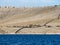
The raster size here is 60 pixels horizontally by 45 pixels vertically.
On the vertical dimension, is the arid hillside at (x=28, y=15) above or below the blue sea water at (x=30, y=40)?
below

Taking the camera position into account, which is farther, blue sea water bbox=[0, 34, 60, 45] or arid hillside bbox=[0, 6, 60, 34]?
A: arid hillside bbox=[0, 6, 60, 34]

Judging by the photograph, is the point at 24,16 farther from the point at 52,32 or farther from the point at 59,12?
the point at 52,32

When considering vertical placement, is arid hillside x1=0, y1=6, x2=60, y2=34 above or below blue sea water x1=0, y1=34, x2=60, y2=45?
below

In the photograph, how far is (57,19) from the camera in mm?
143250

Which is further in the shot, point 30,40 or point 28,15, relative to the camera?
point 28,15

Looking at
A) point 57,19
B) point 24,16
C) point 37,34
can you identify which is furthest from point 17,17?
point 37,34

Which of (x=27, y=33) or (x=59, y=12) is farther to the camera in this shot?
(x=59, y=12)

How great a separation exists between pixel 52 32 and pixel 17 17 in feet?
196

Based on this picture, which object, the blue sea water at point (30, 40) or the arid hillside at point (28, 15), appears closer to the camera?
the blue sea water at point (30, 40)

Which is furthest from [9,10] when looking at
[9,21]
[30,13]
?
[9,21]

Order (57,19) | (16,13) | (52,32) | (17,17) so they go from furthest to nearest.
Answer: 1. (16,13)
2. (17,17)
3. (57,19)
4. (52,32)

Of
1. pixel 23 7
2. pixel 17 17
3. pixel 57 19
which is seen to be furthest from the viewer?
pixel 23 7

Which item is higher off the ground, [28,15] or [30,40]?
[30,40]

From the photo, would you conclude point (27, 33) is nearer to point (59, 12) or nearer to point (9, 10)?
point (59, 12)
